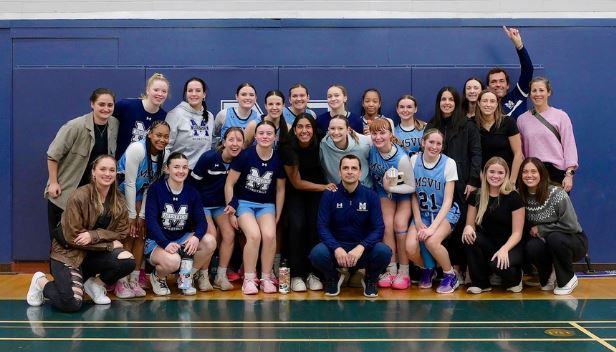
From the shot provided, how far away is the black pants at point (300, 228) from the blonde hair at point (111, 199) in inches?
58.8

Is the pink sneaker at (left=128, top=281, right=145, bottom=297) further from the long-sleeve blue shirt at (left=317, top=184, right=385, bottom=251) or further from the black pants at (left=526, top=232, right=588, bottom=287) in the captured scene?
the black pants at (left=526, top=232, right=588, bottom=287)

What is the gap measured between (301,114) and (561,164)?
2575 millimetres

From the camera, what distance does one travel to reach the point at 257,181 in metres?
5.54

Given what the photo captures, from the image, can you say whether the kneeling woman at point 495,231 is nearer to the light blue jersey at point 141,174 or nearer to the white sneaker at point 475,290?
the white sneaker at point 475,290

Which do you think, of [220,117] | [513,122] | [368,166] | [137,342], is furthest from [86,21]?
[513,122]

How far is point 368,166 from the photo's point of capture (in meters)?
5.69

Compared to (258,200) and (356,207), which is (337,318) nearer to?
(356,207)

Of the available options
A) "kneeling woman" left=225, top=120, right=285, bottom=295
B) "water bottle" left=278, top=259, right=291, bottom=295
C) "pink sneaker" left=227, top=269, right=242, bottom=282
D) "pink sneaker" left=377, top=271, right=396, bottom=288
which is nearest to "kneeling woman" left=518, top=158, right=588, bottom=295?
"pink sneaker" left=377, top=271, right=396, bottom=288

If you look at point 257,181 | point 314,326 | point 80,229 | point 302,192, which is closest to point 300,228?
point 302,192

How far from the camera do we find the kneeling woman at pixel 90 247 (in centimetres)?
480

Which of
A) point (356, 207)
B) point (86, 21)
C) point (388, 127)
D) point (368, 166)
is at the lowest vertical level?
point (356, 207)

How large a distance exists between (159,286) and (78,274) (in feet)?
2.39

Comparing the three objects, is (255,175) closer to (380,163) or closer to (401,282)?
(380,163)

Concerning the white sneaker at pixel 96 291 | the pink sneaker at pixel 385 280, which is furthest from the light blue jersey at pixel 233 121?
the pink sneaker at pixel 385 280
